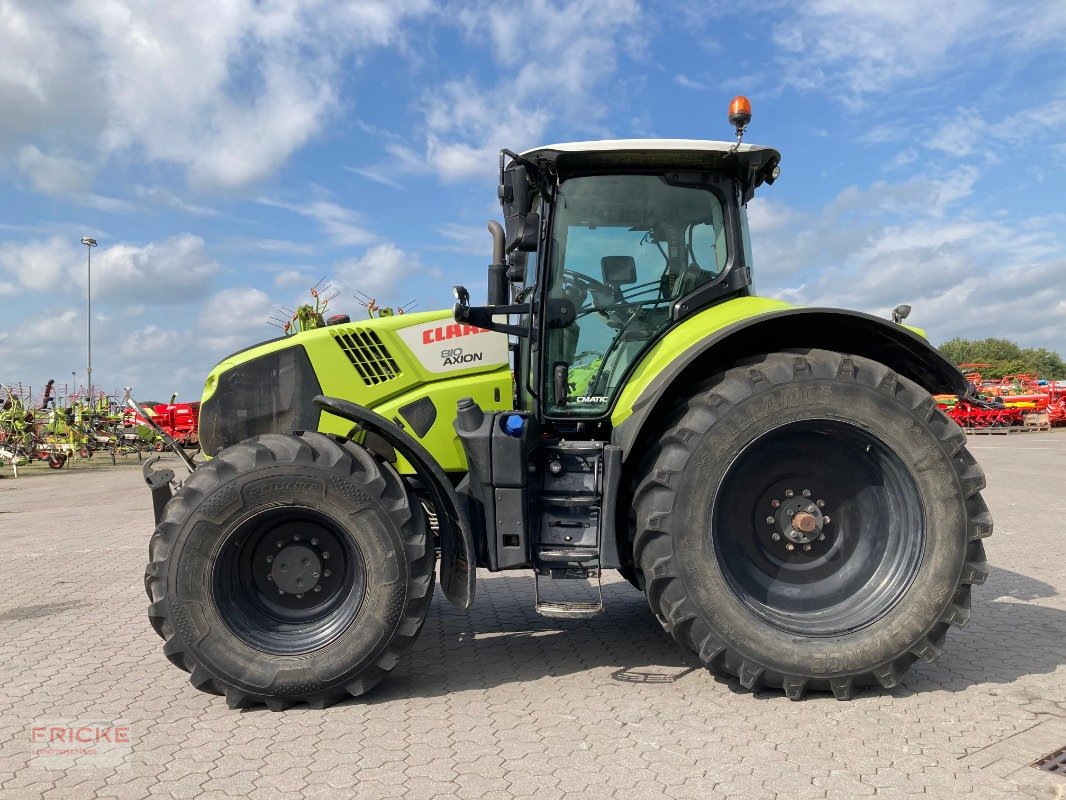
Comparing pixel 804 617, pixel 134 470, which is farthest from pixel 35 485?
pixel 804 617

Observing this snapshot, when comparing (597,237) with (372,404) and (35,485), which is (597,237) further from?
(35,485)

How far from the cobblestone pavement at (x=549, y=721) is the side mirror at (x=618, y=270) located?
83.6 inches

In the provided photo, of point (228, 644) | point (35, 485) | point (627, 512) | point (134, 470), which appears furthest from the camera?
point (134, 470)

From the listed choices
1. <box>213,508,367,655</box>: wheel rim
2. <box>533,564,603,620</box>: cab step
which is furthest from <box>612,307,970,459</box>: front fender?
<box>213,508,367,655</box>: wheel rim

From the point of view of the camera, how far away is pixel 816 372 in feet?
12.7

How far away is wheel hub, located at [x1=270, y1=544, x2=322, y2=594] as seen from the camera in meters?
3.92

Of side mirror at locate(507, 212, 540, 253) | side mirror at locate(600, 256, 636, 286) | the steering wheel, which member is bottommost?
the steering wheel

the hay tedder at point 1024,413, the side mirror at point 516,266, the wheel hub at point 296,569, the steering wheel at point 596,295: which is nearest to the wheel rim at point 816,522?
the steering wheel at point 596,295

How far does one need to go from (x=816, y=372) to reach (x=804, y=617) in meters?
1.22

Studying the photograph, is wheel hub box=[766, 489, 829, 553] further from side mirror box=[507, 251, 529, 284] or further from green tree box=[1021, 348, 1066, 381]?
green tree box=[1021, 348, 1066, 381]

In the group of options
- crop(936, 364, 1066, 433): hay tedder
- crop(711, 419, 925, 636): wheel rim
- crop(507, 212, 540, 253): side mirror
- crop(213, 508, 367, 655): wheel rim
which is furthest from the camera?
crop(936, 364, 1066, 433): hay tedder

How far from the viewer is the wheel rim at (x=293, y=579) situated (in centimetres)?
383

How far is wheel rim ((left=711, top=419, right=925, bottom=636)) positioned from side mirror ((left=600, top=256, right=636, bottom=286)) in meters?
1.18

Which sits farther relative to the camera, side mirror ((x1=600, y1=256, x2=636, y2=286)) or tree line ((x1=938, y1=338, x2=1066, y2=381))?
tree line ((x1=938, y1=338, x2=1066, y2=381))
